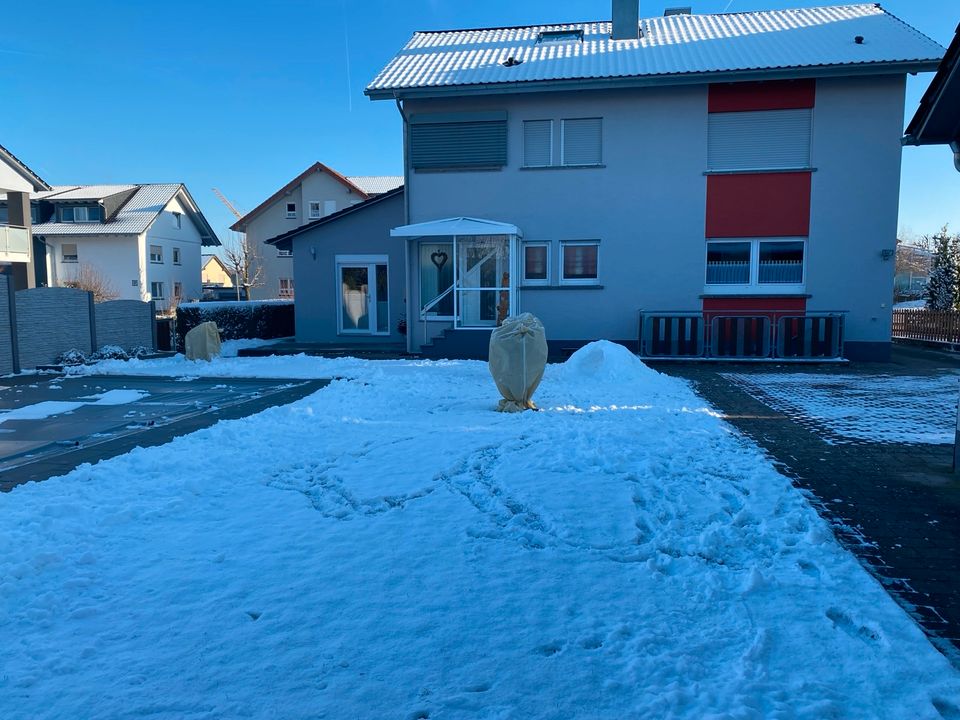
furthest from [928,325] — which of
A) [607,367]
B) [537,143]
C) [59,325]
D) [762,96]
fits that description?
[59,325]

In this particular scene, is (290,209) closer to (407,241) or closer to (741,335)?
(407,241)

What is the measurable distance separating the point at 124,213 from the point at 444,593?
1651 inches

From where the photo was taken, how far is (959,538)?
13.6 ft

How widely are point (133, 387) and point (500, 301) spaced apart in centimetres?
824

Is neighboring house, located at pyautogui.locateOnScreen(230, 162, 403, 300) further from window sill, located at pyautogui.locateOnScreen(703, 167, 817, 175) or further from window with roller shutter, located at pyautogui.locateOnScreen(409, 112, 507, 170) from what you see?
window sill, located at pyautogui.locateOnScreen(703, 167, 817, 175)

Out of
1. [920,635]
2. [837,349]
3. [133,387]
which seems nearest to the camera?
[920,635]

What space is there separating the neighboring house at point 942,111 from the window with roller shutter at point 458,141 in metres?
10.9

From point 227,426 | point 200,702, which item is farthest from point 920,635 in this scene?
point 227,426

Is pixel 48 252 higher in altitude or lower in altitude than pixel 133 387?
higher

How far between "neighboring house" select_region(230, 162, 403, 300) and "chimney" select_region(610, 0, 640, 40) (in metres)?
24.9

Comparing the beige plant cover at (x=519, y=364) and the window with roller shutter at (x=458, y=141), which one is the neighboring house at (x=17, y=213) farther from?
the beige plant cover at (x=519, y=364)

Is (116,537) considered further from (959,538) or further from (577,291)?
(577,291)

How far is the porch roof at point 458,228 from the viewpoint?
15.2 m

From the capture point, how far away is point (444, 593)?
3412 millimetres
